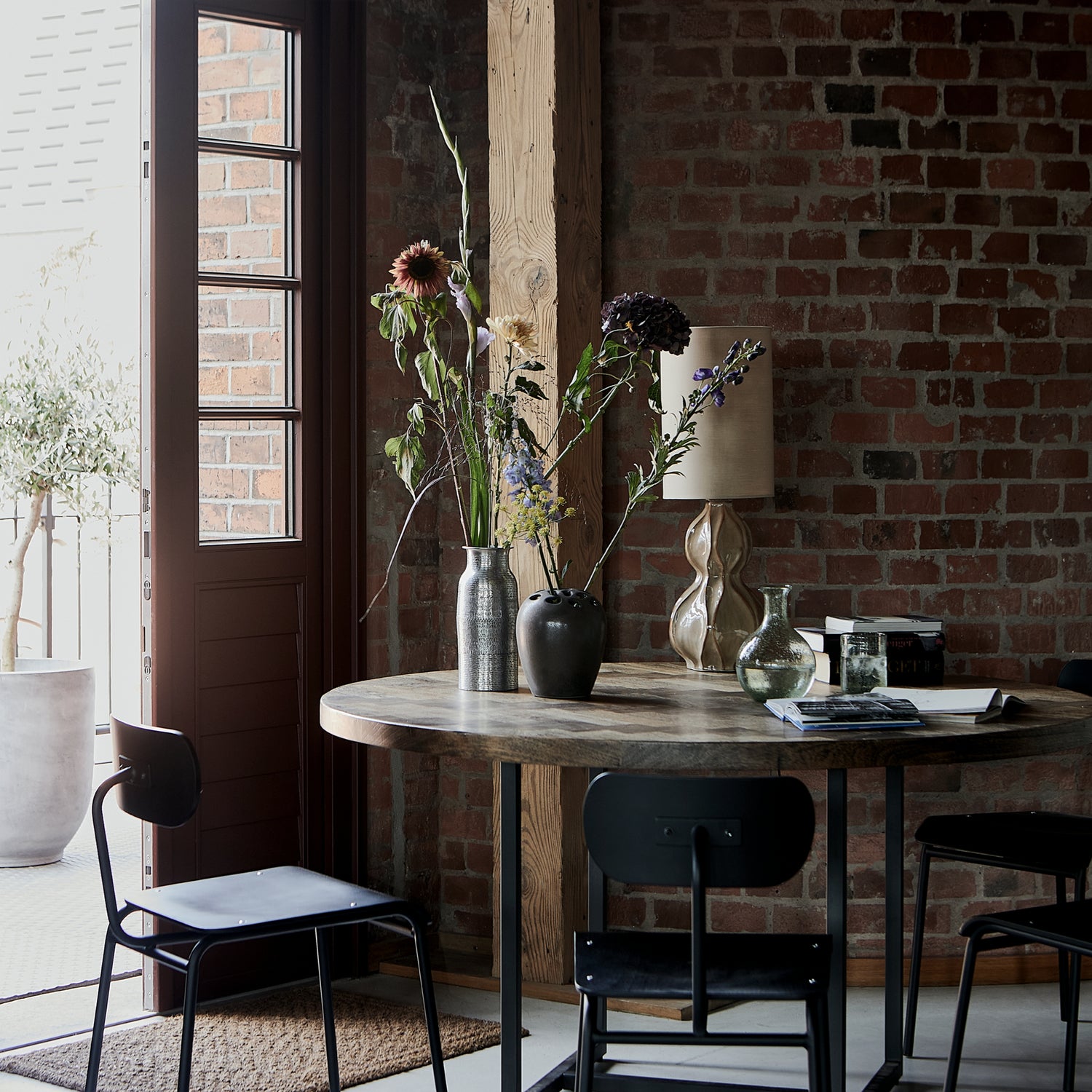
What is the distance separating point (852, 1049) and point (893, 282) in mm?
2078

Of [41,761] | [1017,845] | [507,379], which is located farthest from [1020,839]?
[41,761]

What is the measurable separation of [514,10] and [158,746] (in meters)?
2.28

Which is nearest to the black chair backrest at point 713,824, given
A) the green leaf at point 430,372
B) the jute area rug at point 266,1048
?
the green leaf at point 430,372

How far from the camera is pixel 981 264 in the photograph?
3967 millimetres

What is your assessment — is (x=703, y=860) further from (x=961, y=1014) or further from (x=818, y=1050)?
(x=961, y=1014)

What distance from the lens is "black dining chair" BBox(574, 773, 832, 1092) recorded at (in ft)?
7.16

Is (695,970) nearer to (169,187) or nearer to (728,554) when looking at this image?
(728,554)

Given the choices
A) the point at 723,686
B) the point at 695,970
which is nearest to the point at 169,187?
the point at 723,686

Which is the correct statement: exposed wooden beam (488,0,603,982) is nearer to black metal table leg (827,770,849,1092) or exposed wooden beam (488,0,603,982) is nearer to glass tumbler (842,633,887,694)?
glass tumbler (842,633,887,694)

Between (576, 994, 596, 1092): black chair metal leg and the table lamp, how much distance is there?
134 centimetres

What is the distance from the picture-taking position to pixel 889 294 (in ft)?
13.0

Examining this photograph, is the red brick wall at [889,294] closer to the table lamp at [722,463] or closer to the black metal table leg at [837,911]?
the table lamp at [722,463]

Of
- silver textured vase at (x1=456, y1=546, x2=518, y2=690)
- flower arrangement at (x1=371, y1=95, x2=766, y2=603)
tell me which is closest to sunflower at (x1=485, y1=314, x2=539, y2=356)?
flower arrangement at (x1=371, y1=95, x2=766, y2=603)

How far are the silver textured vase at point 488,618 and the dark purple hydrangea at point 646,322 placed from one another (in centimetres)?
54
